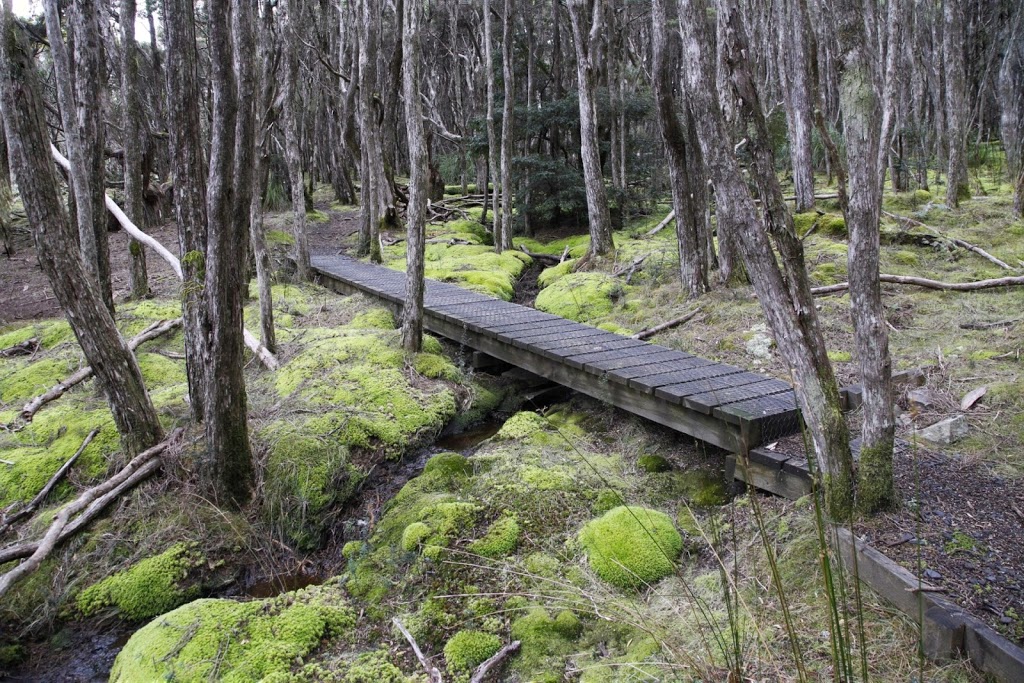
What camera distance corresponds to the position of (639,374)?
5.48 metres

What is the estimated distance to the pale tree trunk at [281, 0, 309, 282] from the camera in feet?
27.6

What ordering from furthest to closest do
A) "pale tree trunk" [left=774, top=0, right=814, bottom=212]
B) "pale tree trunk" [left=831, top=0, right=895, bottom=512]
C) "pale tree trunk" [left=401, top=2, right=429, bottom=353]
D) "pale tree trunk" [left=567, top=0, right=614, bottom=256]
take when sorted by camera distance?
"pale tree trunk" [left=567, top=0, right=614, bottom=256], "pale tree trunk" [left=774, top=0, right=814, bottom=212], "pale tree trunk" [left=401, top=2, right=429, bottom=353], "pale tree trunk" [left=831, top=0, right=895, bottom=512]

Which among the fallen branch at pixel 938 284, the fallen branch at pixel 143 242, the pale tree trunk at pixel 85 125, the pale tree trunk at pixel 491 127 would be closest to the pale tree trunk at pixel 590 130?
the pale tree trunk at pixel 491 127

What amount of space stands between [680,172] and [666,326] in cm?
193

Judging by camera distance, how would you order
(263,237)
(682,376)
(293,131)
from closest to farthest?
(682,376) → (263,237) → (293,131)

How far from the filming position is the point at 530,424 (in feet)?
19.7

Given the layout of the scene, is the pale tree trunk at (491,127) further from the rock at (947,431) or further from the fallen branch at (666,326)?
A: the rock at (947,431)

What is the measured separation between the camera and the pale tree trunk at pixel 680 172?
778 cm

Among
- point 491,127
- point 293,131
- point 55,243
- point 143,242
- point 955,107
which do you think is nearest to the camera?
point 55,243

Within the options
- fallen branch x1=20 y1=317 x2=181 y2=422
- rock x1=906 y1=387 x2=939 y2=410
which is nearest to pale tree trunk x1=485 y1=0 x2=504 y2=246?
fallen branch x1=20 y1=317 x2=181 y2=422

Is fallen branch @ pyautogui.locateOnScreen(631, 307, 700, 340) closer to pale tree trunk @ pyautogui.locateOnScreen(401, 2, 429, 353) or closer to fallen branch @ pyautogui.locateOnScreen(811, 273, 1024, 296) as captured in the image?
fallen branch @ pyautogui.locateOnScreen(811, 273, 1024, 296)

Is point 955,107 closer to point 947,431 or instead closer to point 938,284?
point 938,284

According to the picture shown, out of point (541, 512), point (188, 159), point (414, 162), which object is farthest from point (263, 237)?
point (541, 512)

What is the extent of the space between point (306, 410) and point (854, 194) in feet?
15.4
